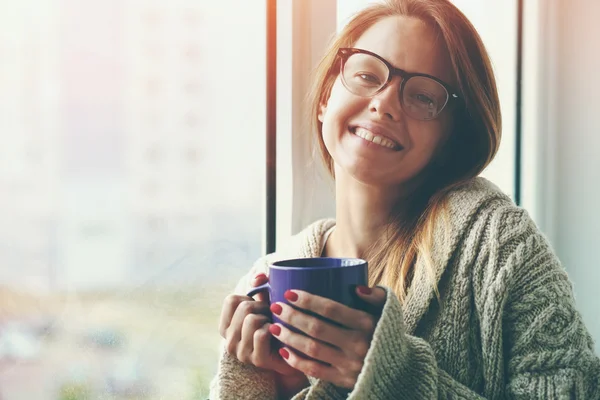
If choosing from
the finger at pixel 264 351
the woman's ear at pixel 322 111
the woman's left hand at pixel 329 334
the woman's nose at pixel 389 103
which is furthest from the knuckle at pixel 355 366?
the woman's ear at pixel 322 111

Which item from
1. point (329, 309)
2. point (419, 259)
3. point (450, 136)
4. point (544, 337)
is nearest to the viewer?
point (329, 309)

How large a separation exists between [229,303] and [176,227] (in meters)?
0.27

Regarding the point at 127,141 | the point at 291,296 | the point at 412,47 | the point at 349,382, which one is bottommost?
the point at 349,382

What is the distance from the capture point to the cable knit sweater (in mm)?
675

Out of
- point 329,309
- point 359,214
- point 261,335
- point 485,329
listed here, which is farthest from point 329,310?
point 359,214

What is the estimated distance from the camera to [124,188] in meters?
0.85

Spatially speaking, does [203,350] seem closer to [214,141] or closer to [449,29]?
[214,141]

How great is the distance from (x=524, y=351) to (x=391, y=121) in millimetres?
350

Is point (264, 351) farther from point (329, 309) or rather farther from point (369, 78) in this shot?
point (369, 78)

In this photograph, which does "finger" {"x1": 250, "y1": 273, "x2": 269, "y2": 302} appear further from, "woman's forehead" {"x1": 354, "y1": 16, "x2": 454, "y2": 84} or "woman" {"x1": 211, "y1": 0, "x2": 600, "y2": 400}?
"woman's forehead" {"x1": 354, "y1": 16, "x2": 454, "y2": 84}

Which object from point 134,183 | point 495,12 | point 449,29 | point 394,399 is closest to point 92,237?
point 134,183

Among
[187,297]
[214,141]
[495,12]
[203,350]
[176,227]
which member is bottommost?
[203,350]

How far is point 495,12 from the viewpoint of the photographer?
59.2 inches

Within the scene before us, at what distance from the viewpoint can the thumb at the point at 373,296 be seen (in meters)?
0.62
